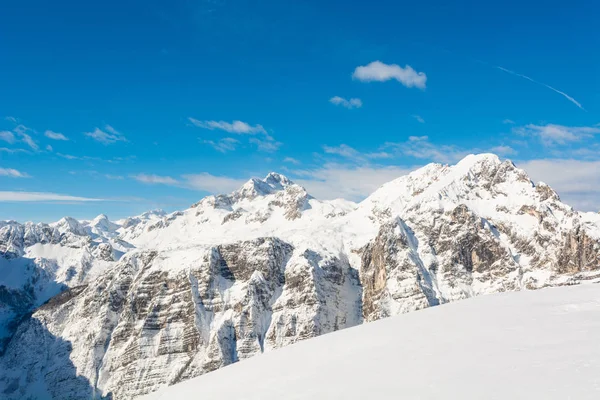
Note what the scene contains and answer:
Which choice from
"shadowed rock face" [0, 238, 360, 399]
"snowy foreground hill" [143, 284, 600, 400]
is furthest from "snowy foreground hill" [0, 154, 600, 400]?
"snowy foreground hill" [143, 284, 600, 400]

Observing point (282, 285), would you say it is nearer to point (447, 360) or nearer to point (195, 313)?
point (195, 313)

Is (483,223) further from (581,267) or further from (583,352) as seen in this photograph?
(583,352)

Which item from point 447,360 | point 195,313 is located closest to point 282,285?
point 195,313

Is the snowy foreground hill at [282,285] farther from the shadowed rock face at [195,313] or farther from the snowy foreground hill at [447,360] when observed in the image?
the snowy foreground hill at [447,360]

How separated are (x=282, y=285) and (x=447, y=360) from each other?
155388 millimetres

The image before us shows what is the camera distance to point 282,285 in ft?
547

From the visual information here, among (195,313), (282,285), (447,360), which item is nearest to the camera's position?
(447,360)

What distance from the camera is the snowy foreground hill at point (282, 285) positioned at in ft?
484

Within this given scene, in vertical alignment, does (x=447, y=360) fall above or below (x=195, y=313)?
above

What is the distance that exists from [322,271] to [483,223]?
190ft

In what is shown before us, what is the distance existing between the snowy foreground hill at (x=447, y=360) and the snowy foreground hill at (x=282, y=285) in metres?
129

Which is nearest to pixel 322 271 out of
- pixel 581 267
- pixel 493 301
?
pixel 581 267

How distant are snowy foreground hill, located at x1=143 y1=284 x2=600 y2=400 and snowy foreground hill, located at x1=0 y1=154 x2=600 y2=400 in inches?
5072

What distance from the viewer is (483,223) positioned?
160375 mm
